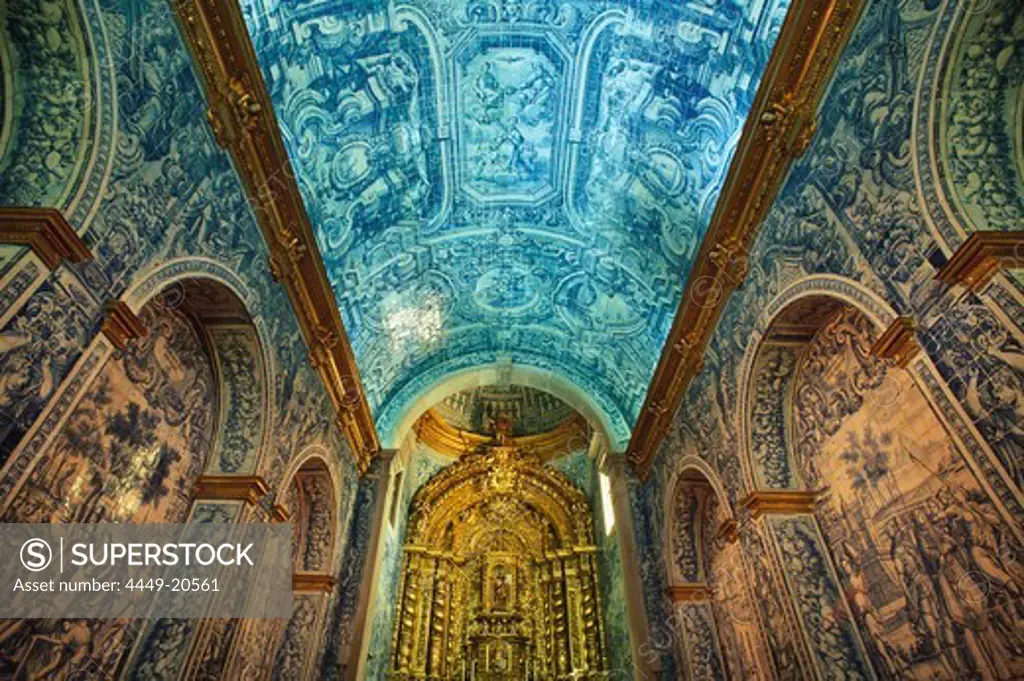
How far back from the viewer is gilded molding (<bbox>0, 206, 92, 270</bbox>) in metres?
3.18

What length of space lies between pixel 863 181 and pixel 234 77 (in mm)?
5256

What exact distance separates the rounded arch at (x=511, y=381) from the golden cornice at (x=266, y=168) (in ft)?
7.51

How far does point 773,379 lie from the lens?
625cm

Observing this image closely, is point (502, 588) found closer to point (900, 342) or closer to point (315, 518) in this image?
point (315, 518)

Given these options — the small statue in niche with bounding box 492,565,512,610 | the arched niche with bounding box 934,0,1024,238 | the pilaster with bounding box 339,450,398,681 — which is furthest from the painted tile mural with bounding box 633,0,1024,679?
the small statue in niche with bounding box 492,565,512,610

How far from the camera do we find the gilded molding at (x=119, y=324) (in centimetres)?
377

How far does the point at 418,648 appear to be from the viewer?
40.0ft

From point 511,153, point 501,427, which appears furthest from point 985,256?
point 501,427

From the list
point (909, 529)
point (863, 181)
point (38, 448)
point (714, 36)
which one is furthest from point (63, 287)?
point (909, 529)

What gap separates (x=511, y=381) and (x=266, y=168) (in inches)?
288

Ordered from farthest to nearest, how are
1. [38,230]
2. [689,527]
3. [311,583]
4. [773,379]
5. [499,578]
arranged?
[499,578]
[689,527]
[311,583]
[773,379]
[38,230]

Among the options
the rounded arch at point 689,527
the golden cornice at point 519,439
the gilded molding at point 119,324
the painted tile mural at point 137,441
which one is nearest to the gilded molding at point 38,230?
the gilded molding at point 119,324

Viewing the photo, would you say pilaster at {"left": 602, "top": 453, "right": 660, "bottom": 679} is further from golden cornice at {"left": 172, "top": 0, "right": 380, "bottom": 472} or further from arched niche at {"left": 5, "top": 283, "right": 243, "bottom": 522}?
arched niche at {"left": 5, "top": 283, "right": 243, "bottom": 522}

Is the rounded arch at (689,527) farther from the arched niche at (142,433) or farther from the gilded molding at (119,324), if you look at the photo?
the gilded molding at (119,324)
